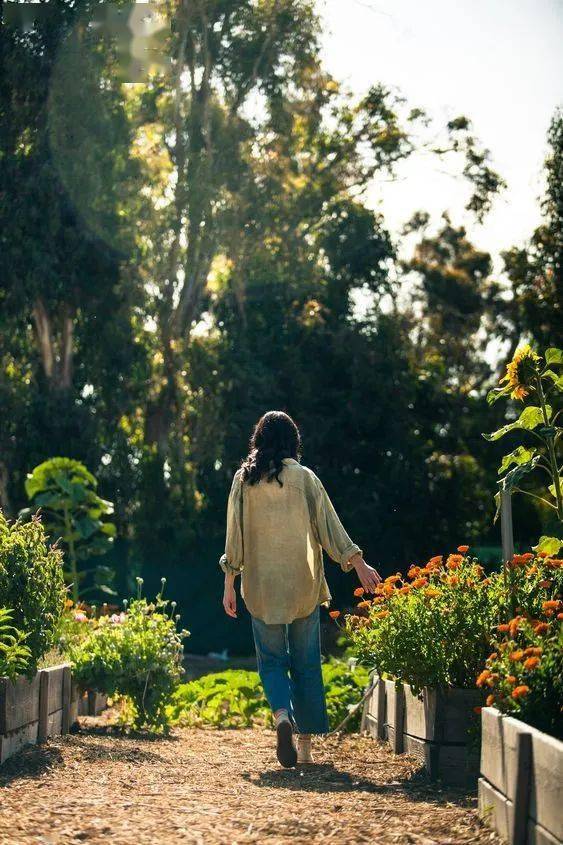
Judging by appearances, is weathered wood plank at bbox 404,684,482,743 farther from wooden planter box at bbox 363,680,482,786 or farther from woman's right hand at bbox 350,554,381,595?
woman's right hand at bbox 350,554,381,595

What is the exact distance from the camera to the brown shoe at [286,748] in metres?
5.88

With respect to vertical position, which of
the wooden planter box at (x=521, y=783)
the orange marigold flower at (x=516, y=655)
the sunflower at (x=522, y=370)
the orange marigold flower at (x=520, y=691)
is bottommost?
the wooden planter box at (x=521, y=783)

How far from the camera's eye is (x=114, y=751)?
6488 millimetres

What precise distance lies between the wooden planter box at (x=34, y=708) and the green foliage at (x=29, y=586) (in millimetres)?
208

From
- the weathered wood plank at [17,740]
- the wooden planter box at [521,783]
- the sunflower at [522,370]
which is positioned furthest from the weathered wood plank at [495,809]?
the weathered wood plank at [17,740]

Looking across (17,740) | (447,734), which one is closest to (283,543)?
(447,734)

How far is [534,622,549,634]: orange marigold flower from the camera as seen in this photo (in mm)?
4320

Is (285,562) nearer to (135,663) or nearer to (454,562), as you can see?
(454,562)

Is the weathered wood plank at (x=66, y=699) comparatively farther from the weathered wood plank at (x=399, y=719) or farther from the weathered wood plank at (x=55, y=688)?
the weathered wood plank at (x=399, y=719)

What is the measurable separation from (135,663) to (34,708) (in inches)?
53.7

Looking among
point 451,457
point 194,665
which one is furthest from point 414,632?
point 451,457

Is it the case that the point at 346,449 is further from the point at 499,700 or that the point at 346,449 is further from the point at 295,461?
the point at 499,700

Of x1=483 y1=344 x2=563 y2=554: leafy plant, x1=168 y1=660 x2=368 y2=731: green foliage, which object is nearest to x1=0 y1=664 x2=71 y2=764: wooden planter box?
x1=168 y1=660 x2=368 y2=731: green foliage

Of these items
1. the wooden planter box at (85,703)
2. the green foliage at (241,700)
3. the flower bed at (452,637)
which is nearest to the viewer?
the flower bed at (452,637)
